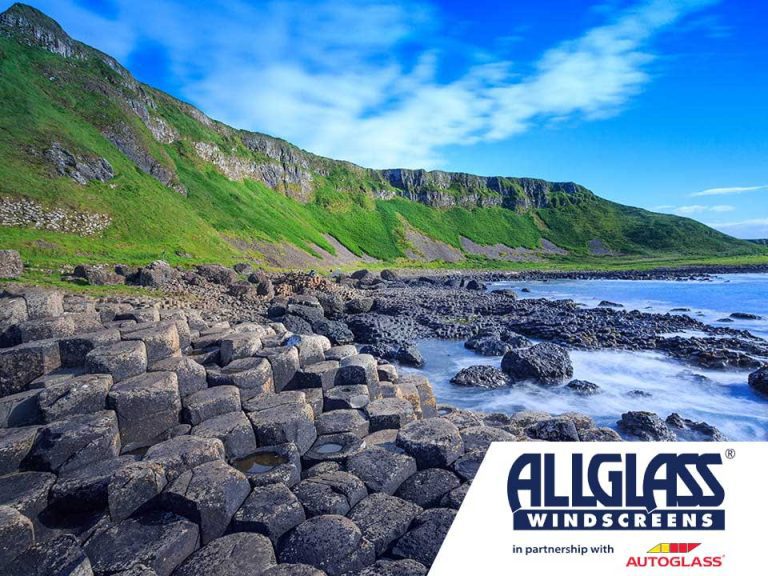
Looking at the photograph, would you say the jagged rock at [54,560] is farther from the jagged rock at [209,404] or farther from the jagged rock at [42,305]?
the jagged rock at [42,305]

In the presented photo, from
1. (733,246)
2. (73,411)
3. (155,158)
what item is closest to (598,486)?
(73,411)

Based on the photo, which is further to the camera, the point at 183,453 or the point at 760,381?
the point at 760,381

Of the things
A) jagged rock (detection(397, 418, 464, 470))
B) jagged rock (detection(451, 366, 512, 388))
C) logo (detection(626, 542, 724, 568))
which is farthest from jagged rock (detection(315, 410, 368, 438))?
jagged rock (detection(451, 366, 512, 388))

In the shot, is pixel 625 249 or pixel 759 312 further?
pixel 625 249

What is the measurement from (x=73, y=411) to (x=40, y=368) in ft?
6.37

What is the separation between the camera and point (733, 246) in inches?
6319

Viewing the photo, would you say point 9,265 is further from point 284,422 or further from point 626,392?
point 626,392

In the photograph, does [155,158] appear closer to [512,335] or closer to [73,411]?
[512,335]

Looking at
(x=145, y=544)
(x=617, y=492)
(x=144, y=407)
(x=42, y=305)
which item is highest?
(x=42, y=305)

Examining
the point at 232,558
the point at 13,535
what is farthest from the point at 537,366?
the point at 13,535

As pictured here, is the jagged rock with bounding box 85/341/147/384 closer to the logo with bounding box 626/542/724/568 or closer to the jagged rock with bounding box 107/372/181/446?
the jagged rock with bounding box 107/372/181/446

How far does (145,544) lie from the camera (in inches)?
172

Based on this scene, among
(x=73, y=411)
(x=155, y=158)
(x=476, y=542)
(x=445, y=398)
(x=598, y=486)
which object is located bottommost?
(x=445, y=398)

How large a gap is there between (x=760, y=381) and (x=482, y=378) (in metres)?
9.38
